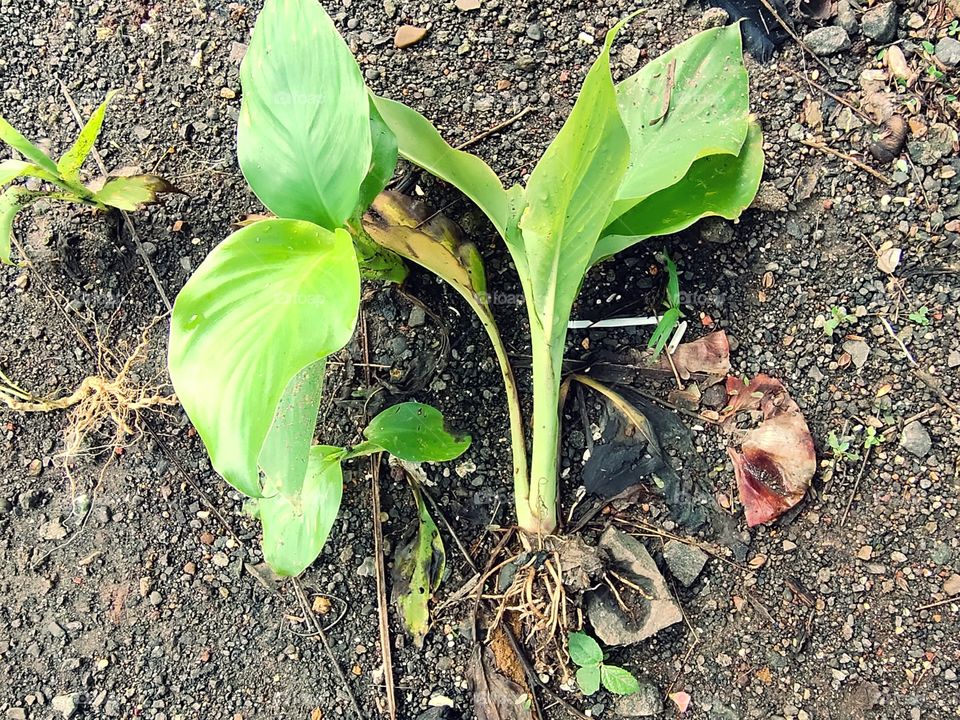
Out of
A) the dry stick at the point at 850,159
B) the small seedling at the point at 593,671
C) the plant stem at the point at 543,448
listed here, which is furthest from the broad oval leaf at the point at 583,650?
the dry stick at the point at 850,159

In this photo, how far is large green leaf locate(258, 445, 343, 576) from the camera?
947 millimetres

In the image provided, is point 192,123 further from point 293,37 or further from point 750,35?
point 750,35

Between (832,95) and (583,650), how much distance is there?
0.84 metres

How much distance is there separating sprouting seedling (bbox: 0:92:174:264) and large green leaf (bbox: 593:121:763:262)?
2.17 ft

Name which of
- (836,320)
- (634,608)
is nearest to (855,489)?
(836,320)

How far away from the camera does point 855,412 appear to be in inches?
39.2

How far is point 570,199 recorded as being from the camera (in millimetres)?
766

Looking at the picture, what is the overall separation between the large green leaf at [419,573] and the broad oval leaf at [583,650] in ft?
0.66

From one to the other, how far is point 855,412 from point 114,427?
3.51 feet

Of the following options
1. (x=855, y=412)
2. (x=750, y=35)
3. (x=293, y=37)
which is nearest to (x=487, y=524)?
(x=855, y=412)

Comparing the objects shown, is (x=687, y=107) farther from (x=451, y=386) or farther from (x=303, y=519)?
(x=303, y=519)

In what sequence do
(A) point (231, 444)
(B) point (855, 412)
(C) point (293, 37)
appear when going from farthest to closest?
(B) point (855, 412) → (C) point (293, 37) → (A) point (231, 444)

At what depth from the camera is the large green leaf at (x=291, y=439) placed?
856 millimetres

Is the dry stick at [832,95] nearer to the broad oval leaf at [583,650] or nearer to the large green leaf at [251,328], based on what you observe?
the large green leaf at [251,328]
